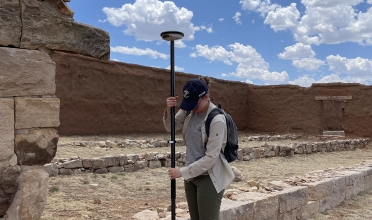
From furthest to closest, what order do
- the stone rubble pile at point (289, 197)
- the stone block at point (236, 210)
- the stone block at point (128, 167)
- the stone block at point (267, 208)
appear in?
the stone block at point (128, 167) → the stone block at point (267, 208) → the stone rubble pile at point (289, 197) → the stone block at point (236, 210)

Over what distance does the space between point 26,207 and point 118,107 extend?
13.7m

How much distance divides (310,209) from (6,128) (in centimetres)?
528

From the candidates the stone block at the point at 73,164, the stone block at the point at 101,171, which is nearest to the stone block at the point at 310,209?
the stone block at the point at 101,171

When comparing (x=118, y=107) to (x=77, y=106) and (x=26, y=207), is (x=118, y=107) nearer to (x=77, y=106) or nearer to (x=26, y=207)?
(x=77, y=106)

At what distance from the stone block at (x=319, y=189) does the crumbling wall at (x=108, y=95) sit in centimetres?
1040

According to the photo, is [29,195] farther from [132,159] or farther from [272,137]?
[272,137]

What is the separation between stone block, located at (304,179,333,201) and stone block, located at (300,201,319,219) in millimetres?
103

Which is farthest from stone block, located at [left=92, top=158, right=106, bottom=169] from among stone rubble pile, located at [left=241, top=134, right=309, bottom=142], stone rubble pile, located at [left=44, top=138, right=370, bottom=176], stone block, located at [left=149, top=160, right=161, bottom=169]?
stone rubble pile, located at [left=241, top=134, right=309, bottom=142]

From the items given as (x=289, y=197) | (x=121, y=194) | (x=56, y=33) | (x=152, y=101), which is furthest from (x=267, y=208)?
(x=152, y=101)

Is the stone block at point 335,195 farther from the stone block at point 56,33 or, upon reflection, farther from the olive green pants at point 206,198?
the stone block at point 56,33

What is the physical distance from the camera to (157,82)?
18.0 meters

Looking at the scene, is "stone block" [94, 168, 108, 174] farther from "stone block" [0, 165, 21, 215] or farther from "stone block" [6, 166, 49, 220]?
"stone block" [0, 165, 21, 215]

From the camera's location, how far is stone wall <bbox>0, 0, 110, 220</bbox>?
2.48 m

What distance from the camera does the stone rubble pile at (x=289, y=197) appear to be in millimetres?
4613
